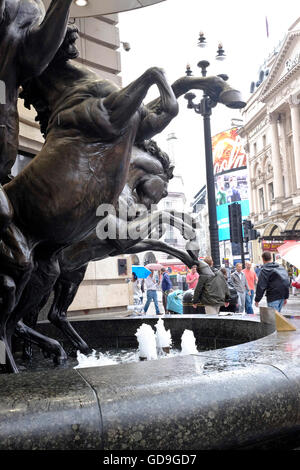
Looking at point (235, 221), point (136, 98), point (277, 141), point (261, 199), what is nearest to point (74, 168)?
point (136, 98)

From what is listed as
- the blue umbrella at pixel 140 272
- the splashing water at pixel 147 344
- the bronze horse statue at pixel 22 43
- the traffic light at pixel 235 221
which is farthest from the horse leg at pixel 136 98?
the blue umbrella at pixel 140 272

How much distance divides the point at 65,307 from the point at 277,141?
61.1m

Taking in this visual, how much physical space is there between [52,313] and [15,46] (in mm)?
2711

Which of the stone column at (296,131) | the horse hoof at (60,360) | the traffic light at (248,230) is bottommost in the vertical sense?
the horse hoof at (60,360)

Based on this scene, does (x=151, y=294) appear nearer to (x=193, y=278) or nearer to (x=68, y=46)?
(x=193, y=278)

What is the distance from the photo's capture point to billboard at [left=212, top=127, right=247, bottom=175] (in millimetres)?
82688

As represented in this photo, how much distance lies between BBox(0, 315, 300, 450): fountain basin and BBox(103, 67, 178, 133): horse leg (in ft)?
5.84

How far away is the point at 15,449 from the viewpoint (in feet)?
5.87

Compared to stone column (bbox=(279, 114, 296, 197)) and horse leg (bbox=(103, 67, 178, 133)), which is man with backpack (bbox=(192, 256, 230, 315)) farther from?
stone column (bbox=(279, 114, 296, 197))

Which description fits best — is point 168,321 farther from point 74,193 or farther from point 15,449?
point 15,449

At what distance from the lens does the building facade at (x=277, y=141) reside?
5559 centimetres

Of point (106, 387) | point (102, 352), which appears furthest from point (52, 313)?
point (106, 387)

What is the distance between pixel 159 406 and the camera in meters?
1.99

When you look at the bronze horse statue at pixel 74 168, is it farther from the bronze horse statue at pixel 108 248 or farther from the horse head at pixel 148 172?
Result: the horse head at pixel 148 172
